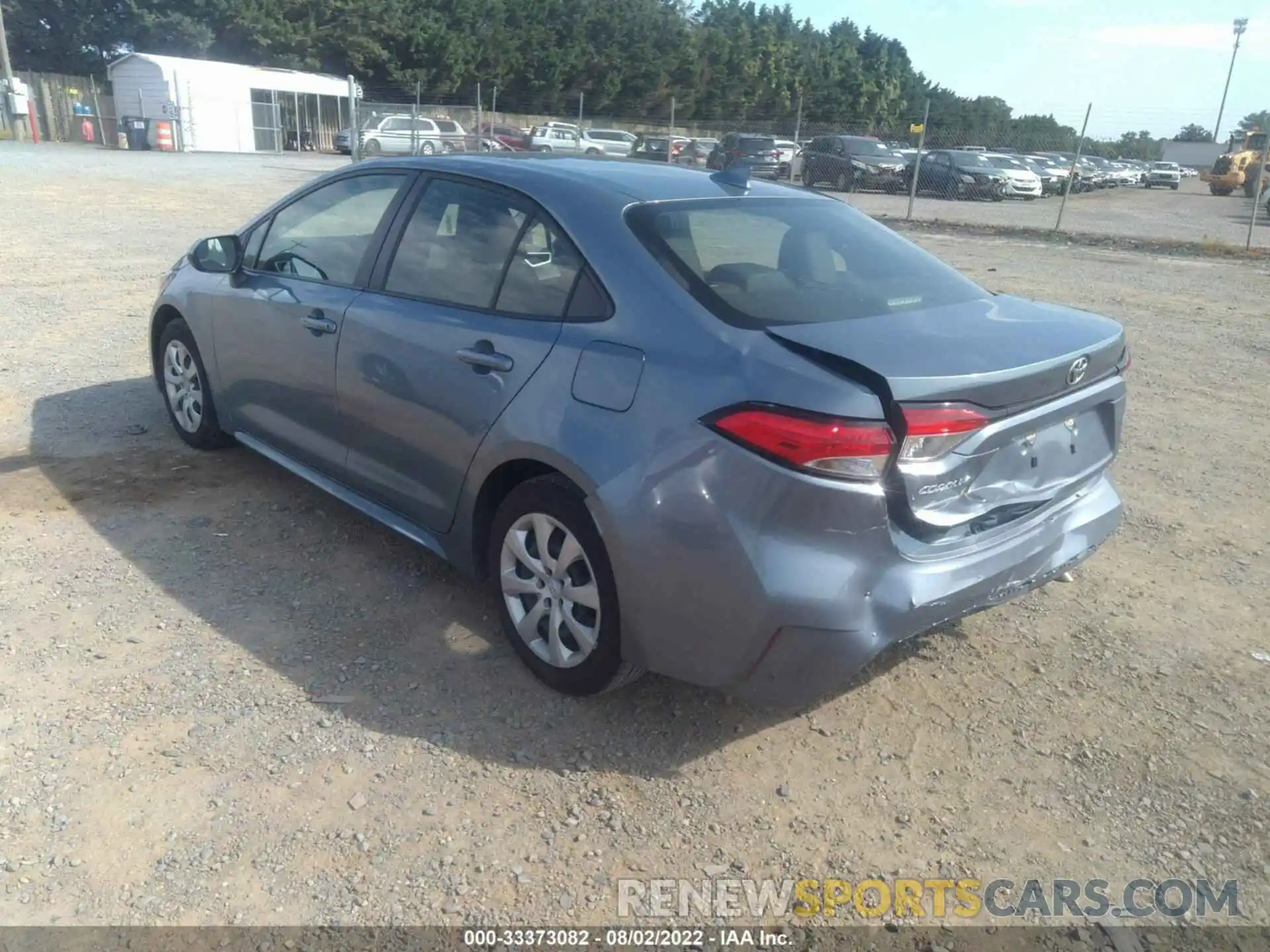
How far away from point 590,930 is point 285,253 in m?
3.33

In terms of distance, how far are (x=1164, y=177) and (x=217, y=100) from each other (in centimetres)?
4089

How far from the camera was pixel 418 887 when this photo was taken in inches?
99.7

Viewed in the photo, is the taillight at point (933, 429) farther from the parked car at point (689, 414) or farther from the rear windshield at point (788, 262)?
the rear windshield at point (788, 262)

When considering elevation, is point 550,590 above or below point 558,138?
below

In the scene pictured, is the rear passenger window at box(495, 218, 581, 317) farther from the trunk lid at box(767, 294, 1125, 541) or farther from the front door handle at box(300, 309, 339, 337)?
Answer: the front door handle at box(300, 309, 339, 337)

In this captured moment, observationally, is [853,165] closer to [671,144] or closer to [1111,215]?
[671,144]

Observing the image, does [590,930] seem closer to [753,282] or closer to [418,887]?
[418,887]

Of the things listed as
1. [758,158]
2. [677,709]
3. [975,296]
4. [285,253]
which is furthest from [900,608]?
[758,158]

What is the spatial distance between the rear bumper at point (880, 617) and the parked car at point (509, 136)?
3116 centimetres

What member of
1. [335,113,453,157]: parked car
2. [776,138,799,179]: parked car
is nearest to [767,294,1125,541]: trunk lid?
[776,138,799,179]: parked car

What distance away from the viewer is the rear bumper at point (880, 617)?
2.70 meters

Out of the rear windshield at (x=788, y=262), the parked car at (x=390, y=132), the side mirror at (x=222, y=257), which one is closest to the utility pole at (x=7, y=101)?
the parked car at (x=390, y=132)

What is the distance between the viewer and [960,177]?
1123 inches

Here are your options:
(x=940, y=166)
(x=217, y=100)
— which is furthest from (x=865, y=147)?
(x=217, y=100)
